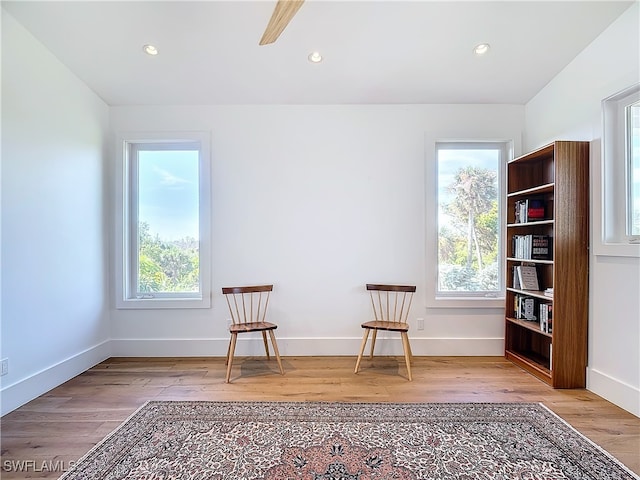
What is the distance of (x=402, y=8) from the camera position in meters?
2.26

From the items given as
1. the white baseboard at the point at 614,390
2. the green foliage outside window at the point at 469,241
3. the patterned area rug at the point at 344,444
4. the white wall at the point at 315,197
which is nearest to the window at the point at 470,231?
the green foliage outside window at the point at 469,241

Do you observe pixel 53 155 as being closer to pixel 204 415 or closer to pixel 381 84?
pixel 204 415

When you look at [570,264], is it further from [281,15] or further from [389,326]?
Answer: [281,15]

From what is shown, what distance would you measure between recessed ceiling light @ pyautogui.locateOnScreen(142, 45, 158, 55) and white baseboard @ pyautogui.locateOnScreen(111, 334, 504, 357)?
8.77 ft

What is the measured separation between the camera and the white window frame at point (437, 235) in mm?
3260

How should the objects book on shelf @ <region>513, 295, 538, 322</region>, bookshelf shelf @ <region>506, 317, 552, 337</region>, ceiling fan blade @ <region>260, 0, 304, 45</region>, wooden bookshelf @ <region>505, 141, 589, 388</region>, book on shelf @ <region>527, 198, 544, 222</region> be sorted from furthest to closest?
book on shelf @ <region>513, 295, 538, 322</region>, book on shelf @ <region>527, 198, 544, 222</region>, bookshelf shelf @ <region>506, 317, 552, 337</region>, wooden bookshelf @ <region>505, 141, 589, 388</region>, ceiling fan blade @ <region>260, 0, 304, 45</region>

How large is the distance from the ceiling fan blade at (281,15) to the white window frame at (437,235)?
2041mm

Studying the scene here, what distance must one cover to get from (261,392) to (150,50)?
2.93 metres

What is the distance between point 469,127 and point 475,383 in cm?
248

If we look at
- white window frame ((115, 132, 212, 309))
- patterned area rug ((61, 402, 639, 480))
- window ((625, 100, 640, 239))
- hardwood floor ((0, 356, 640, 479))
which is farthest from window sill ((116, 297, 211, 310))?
window ((625, 100, 640, 239))

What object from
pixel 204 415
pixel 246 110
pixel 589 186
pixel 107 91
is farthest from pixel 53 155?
pixel 589 186

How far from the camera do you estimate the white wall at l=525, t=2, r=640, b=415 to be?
85.6 inches

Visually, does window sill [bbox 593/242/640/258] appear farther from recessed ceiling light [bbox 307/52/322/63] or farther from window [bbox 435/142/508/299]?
recessed ceiling light [bbox 307/52/322/63]

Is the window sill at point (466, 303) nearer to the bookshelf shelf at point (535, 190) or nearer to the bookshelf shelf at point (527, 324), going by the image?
the bookshelf shelf at point (527, 324)
